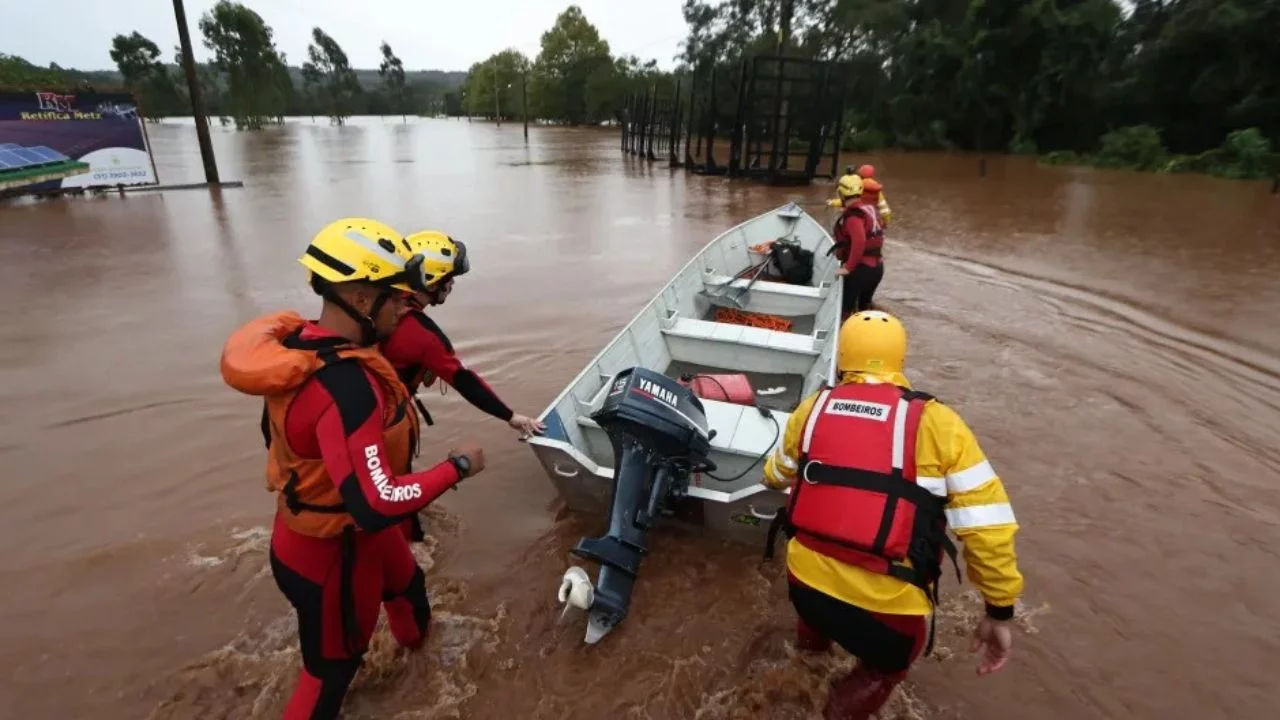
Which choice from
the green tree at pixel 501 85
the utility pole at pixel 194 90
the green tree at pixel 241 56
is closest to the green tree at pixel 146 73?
the green tree at pixel 241 56

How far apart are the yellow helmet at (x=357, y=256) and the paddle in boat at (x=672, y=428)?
1394mm

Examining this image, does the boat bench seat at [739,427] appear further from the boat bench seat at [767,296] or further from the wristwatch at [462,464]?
the boat bench seat at [767,296]

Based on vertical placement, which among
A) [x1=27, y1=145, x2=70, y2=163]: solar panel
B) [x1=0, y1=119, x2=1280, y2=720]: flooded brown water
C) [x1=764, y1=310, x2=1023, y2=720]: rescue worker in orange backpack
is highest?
[x1=27, y1=145, x2=70, y2=163]: solar panel

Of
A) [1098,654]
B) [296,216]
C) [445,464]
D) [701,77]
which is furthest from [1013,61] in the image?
[445,464]

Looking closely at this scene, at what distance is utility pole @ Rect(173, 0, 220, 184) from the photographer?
15.4 meters

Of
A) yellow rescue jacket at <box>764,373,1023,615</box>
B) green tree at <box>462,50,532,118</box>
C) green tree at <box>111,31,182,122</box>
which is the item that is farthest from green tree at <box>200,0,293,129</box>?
yellow rescue jacket at <box>764,373,1023,615</box>

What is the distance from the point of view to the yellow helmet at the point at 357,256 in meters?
1.91

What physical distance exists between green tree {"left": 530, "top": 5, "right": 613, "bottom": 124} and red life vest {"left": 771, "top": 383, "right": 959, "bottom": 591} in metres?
63.2

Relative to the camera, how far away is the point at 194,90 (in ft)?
53.6

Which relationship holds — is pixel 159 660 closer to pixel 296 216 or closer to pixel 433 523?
pixel 433 523

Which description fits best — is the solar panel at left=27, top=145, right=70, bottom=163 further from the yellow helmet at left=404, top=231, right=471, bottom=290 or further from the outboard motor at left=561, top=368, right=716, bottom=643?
the outboard motor at left=561, top=368, right=716, bottom=643

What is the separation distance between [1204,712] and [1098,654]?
16.4 inches

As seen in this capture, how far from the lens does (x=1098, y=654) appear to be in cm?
317

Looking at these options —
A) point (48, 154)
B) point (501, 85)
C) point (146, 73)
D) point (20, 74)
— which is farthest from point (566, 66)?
point (48, 154)
